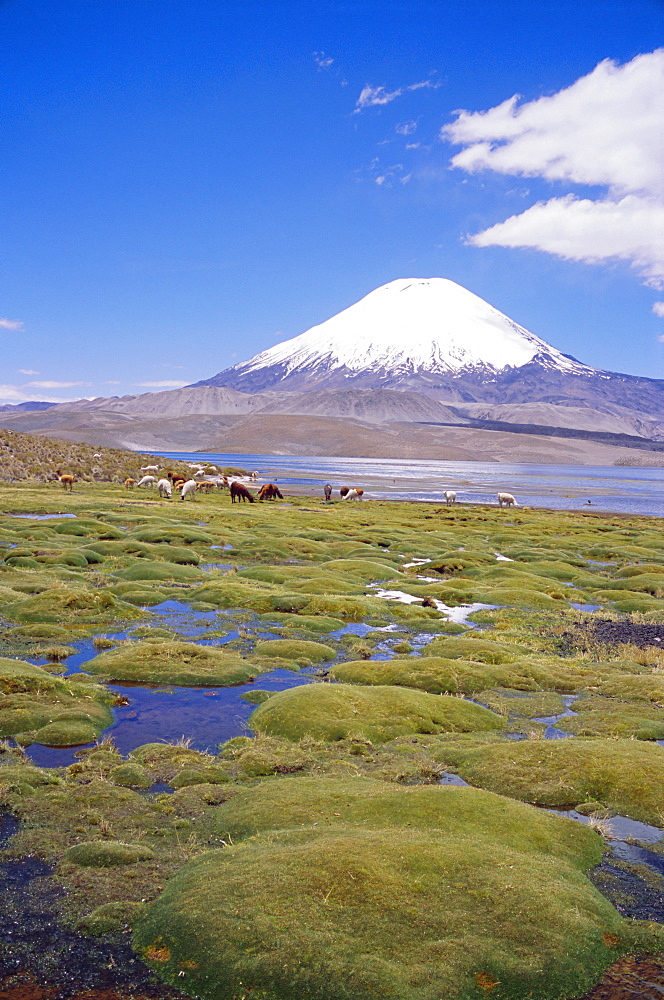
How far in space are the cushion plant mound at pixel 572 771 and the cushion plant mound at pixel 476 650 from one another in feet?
25.9

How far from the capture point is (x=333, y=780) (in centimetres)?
1303

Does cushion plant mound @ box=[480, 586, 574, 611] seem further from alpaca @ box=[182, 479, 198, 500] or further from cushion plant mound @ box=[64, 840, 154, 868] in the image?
alpaca @ box=[182, 479, 198, 500]

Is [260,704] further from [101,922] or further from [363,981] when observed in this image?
[363,981]

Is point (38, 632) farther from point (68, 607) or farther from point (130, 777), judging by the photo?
point (130, 777)

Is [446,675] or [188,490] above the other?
[188,490]

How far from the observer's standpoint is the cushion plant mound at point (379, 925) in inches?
298

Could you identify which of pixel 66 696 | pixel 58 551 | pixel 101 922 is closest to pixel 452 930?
A: pixel 101 922

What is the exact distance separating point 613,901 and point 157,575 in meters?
27.1

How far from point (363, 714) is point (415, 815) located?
18.2 feet

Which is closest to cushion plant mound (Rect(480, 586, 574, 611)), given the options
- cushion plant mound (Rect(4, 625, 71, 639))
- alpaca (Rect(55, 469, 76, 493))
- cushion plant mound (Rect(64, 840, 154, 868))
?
cushion plant mound (Rect(4, 625, 71, 639))

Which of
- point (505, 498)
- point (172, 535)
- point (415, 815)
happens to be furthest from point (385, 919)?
point (505, 498)

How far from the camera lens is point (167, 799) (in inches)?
482

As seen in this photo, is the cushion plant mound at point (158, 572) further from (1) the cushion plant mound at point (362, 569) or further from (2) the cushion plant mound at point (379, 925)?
(2) the cushion plant mound at point (379, 925)

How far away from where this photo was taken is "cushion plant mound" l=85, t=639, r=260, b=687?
19344 millimetres
